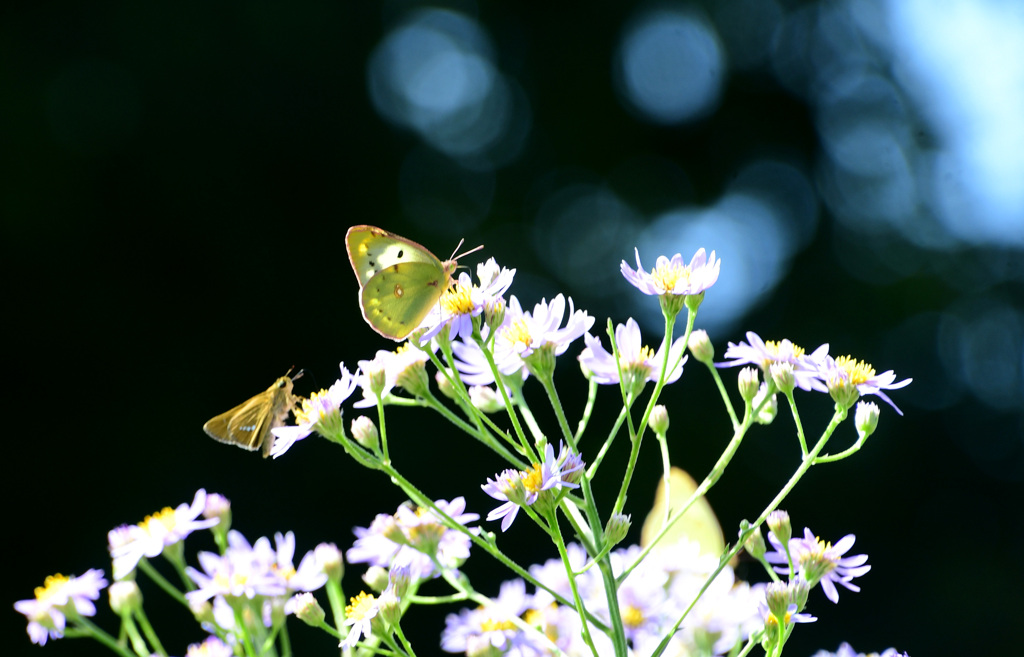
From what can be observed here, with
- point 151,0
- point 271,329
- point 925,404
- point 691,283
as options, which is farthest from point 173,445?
point 925,404

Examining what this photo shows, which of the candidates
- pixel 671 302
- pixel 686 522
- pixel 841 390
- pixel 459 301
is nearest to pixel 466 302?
pixel 459 301

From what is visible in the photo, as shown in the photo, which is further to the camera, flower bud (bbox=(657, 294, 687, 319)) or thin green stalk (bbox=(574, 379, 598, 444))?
flower bud (bbox=(657, 294, 687, 319))

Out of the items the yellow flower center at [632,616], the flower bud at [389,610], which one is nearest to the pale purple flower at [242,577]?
the flower bud at [389,610]

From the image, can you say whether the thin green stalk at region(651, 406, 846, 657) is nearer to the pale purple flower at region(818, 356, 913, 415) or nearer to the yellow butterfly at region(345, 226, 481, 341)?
the pale purple flower at region(818, 356, 913, 415)

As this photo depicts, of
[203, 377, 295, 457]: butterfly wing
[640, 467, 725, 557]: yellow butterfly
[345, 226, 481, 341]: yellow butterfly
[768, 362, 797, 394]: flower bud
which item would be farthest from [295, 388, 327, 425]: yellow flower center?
[768, 362, 797, 394]: flower bud

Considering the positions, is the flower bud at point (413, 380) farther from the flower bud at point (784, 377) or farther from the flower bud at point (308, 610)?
the flower bud at point (784, 377)

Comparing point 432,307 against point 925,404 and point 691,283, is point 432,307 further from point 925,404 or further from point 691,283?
point 925,404
